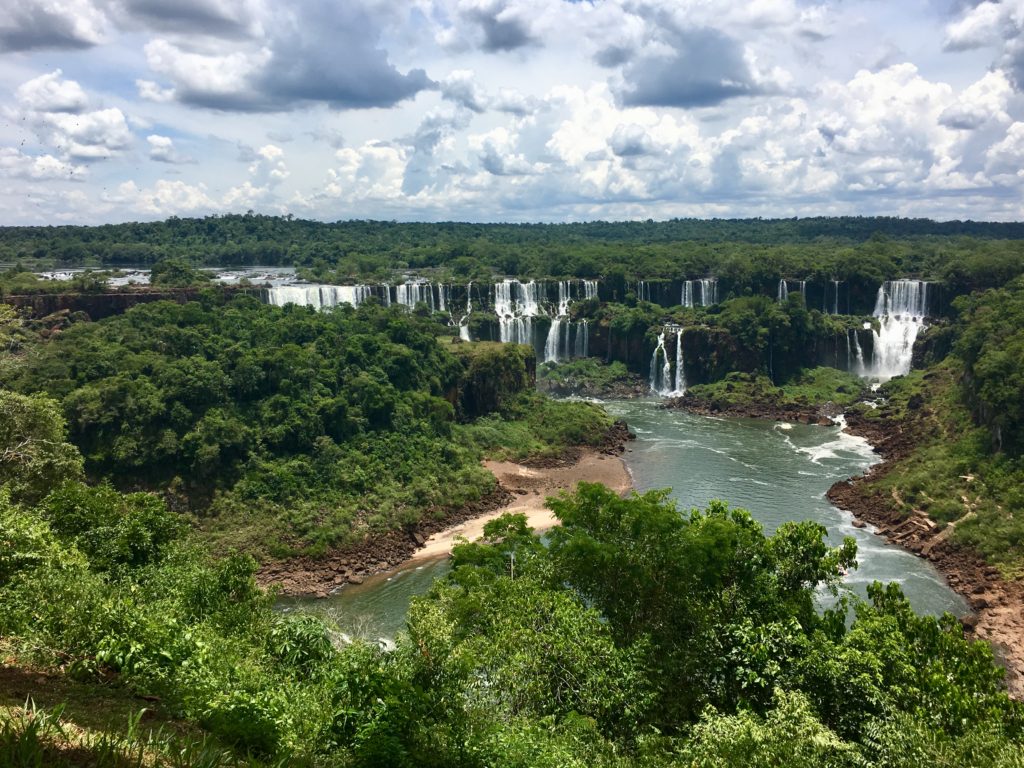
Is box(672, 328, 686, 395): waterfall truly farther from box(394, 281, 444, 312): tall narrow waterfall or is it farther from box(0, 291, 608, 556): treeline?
box(394, 281, 444, 312): tall narrow waterfall

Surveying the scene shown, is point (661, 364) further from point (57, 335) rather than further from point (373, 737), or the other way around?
point (373, 737)

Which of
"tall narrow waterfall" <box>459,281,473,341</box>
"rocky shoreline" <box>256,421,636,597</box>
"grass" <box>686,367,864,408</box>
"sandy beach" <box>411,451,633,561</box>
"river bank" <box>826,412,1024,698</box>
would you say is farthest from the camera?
"tall narrow waterfall" <box>459,281,473,341</box>

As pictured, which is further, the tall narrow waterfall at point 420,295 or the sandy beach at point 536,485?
the tall narrow waterfall at point 420,295

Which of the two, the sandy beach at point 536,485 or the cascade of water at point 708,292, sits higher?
the cascade of water at point 708,292

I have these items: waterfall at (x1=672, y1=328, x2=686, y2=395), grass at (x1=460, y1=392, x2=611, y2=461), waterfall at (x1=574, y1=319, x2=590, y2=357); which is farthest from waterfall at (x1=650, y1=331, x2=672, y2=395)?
grass at (x1=460, y1=392, x2=611, y2=461)

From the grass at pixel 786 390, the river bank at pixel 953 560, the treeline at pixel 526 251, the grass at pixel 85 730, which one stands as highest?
the treeline at pixel 526 251

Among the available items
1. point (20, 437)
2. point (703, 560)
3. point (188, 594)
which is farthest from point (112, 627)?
point (20, 437)

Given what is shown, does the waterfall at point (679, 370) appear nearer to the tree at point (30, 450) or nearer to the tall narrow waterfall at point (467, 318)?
the tall narrow waterfall at point (467, 318)

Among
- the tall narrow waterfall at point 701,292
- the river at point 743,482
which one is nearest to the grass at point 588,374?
the river at point 743,482
